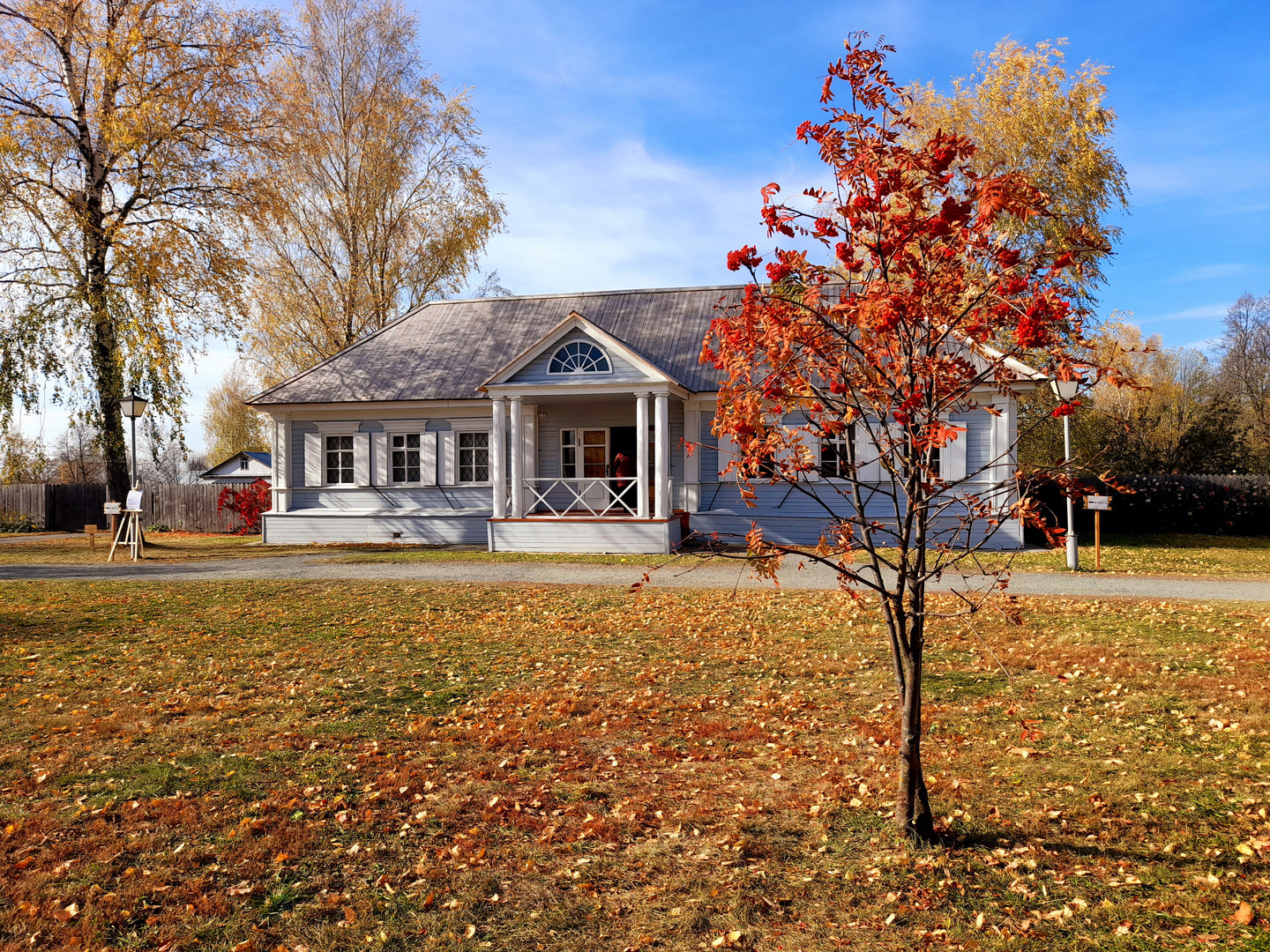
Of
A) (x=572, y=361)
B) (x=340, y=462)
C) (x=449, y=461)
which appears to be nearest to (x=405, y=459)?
(x=449, y=461)

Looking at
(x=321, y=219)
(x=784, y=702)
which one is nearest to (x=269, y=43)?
(x=321, y=219)

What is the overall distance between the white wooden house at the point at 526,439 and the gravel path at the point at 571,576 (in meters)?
2.99

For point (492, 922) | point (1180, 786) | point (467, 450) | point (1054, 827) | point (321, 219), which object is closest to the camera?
point (492, 922)

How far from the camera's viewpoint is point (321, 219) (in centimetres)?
2841

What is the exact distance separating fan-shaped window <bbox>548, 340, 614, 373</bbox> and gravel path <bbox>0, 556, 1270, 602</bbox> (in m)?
4.59

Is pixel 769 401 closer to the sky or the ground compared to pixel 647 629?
closer to the sky

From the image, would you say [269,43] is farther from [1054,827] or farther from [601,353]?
[1054,827]

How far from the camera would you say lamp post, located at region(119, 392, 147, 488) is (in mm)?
18766

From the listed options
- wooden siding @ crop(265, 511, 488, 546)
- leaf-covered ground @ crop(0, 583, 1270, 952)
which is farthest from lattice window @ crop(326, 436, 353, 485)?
leaf-covered ground @ crop(0, 583, 1270, 952)

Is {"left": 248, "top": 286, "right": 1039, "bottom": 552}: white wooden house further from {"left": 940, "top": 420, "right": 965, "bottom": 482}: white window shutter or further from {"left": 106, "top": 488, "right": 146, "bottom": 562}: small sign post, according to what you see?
{"left": 106, "top": 488, "right": 146, "bottom": 562}: small sign post

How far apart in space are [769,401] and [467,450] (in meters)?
17.9

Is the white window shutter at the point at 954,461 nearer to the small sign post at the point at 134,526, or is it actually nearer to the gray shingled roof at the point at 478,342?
the gray shingled roof at the point at 478,342

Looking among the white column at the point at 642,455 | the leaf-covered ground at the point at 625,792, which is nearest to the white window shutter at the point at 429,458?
the white column at the point at 642,455

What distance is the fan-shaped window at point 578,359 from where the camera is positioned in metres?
18.1
